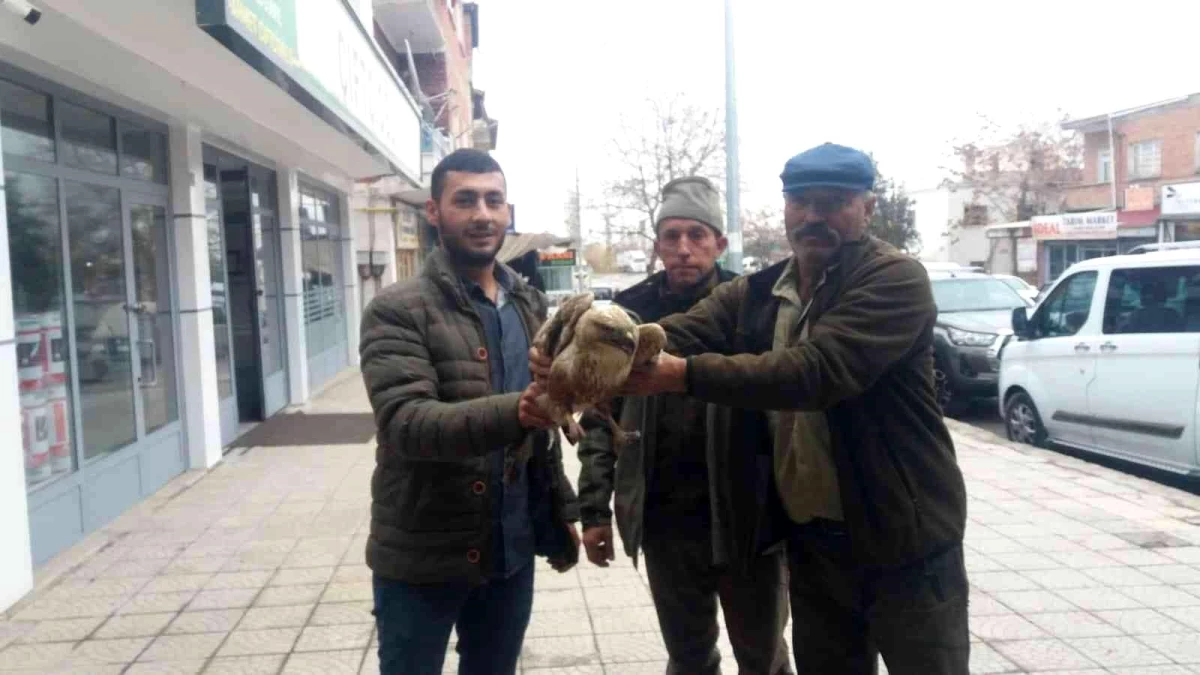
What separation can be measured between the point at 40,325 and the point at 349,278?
34.5 ft

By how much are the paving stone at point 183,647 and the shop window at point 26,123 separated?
295 cm

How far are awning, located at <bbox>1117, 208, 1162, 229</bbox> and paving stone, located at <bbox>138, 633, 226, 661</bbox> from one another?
109 feet

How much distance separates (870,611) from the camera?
2635 millimetres

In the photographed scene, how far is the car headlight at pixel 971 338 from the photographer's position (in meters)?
11.6

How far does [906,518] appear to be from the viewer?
8.21 ft

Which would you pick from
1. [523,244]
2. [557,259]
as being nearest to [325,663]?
[523,244]

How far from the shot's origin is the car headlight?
1156cm

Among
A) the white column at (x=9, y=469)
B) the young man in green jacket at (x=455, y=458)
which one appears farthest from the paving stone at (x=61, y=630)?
the young man in green jacket at (x=455, y=458)

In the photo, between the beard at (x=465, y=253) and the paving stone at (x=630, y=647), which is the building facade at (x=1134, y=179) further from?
the beard at (x=465, y=253)

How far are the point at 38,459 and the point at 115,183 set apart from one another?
7.32 ft

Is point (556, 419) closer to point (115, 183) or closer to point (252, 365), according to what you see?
point (115, 183)

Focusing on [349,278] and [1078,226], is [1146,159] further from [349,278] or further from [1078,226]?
[349,278]

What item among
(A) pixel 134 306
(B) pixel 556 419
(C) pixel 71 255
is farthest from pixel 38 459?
(B) pixel 556 419

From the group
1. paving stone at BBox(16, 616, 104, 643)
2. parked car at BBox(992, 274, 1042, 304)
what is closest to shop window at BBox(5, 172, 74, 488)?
paving stone at BBox(16, 616, 104, 643)
